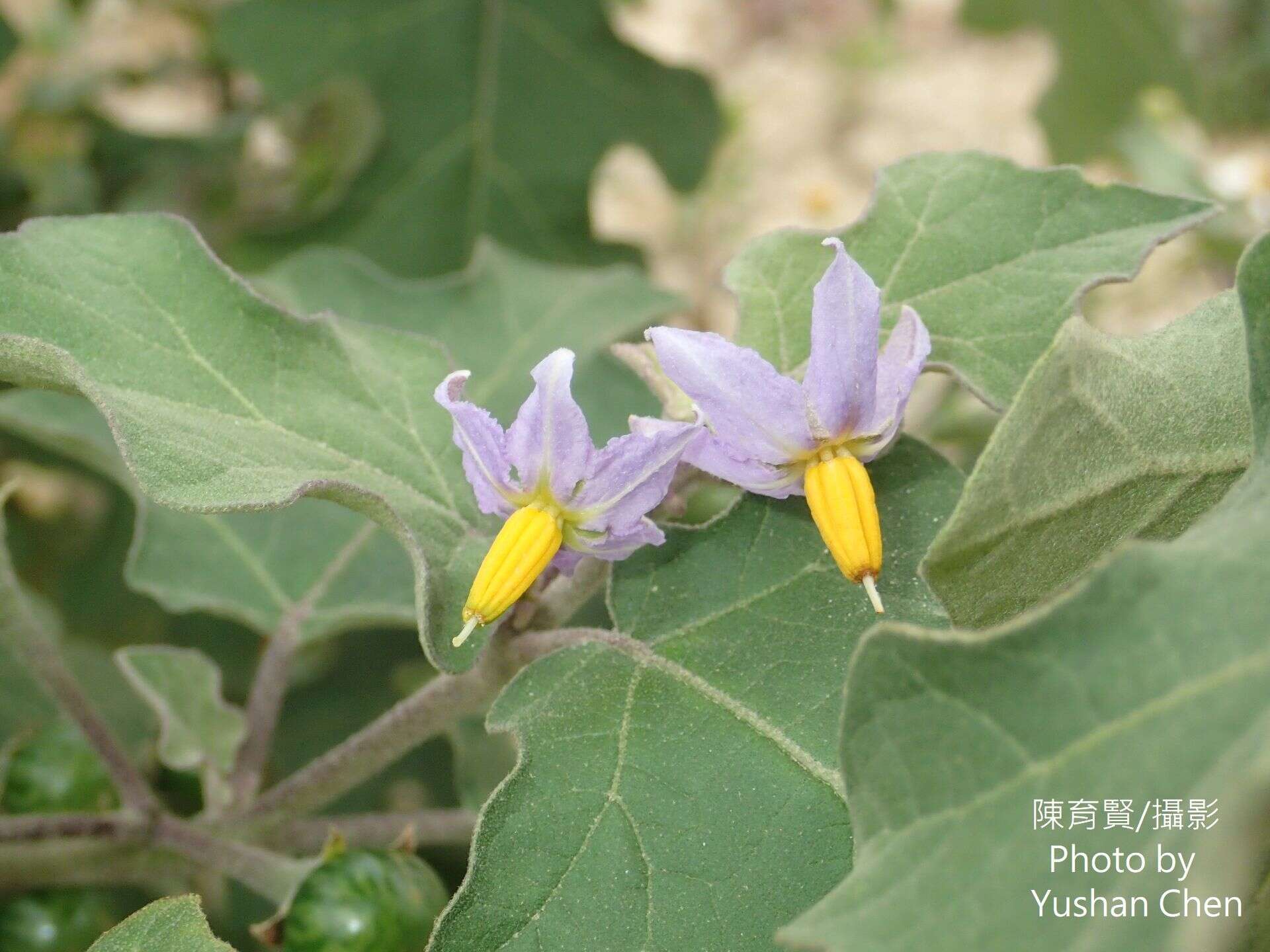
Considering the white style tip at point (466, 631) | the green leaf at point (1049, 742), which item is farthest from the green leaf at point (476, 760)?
the green leaf at point (1049, 742)

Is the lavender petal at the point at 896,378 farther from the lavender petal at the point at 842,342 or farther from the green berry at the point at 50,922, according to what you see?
the green berry at the point at 50,922

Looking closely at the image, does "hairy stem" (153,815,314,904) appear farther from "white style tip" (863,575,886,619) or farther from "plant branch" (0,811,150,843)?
"white style tip" (863,575,886,619)

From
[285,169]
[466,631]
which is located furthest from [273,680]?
[285,169]

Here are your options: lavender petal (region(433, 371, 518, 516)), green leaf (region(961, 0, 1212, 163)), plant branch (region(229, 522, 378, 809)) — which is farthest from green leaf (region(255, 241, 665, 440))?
green leaf (region(961, 0, 1212, 163))

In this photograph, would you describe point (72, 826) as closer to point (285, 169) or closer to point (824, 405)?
point (824, 405)

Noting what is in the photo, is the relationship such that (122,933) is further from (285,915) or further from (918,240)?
(918,240)

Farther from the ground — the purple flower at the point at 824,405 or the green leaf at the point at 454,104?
the purple flower at the point at 824,405
